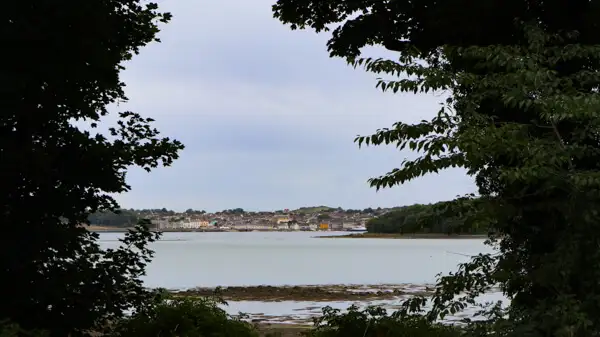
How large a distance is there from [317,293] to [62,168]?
86.9ft

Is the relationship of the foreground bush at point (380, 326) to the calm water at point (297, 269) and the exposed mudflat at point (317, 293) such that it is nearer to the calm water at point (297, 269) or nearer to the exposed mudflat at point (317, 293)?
the calm water at point (297, 269)

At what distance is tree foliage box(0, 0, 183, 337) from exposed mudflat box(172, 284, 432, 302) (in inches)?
833

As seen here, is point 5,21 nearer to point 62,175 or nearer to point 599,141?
point 62,175

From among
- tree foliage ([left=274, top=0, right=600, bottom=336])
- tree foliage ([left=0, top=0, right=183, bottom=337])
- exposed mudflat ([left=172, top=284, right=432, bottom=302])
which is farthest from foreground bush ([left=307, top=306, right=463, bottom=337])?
exposed mudflat ([left=172, top=284, right=432, bottom=302])

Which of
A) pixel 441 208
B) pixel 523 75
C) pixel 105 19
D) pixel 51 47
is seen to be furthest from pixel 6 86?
pixel 523 75

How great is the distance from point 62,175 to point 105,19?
1.97m

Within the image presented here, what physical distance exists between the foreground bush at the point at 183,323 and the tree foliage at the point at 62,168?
0.35 metres

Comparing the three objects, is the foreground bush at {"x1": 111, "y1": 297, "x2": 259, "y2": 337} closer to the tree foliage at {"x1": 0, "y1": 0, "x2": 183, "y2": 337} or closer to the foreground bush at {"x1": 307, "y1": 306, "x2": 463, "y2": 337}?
the tree foliage at {"x1": 0, "y1": 0, "x2": 183, "y2": 337}

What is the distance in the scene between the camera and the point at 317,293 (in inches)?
1345

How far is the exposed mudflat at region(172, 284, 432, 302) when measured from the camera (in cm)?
3159

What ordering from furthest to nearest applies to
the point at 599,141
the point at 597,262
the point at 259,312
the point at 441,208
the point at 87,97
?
1. the point at 259,312
2. the point at 87,97
3. the point at 599,141
4. the point at 441,208
5. the point at 597,262

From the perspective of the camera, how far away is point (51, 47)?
849cm

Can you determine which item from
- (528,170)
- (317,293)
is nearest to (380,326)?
(528,170)

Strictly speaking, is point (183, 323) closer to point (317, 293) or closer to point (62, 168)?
point (62, 168)
